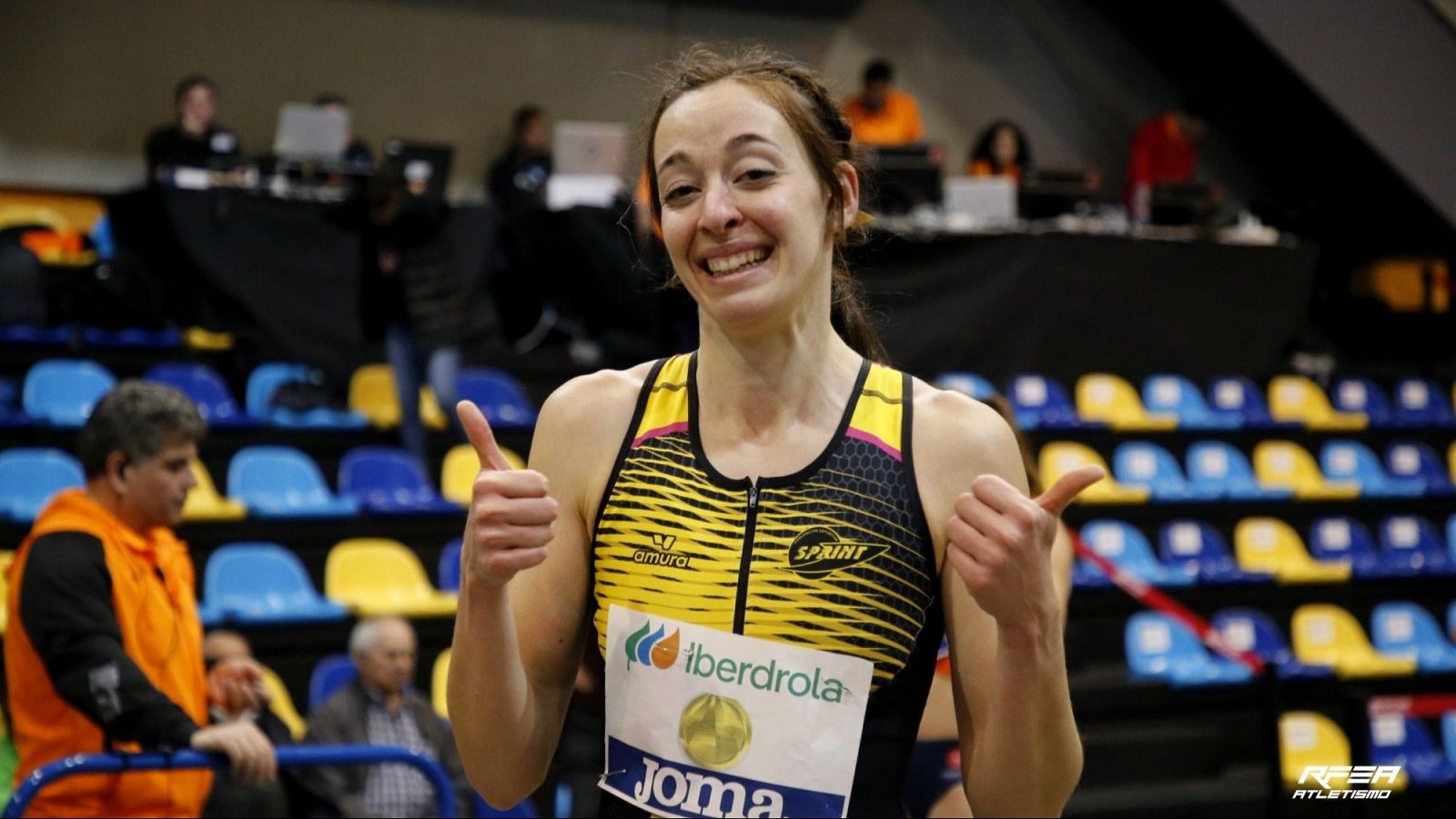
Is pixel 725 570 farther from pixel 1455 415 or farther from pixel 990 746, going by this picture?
pixel 1455 415

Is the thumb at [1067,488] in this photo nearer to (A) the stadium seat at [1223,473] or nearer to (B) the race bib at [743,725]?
(B) the race bib at [743,725]

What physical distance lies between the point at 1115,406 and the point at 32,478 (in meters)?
5.67

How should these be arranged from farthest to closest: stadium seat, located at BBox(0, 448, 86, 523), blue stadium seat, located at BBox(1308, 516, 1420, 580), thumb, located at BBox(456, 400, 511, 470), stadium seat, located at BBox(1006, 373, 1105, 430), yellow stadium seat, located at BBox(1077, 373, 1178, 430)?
yellow stadium seat, located at BBox(1077, 373, 1178, 430)
stadium seat, located at BBox(1006, 373, 1105, 430)
blue stadium seat, located at BBox(1308, 516, 1420, 580)
stadium seat, located at BBox(0, 448, 86, 523)
thumb, located at BBox(456, 400, 511, 470)

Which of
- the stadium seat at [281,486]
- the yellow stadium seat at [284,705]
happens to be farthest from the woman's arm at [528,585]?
the stadium seat at [281,486]

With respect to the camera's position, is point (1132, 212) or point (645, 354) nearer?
point (645, 354)

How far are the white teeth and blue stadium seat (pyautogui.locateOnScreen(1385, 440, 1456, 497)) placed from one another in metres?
8.35

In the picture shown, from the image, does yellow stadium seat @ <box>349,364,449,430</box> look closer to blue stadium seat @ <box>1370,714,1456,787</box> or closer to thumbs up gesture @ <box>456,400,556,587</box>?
blue stadium seat @ <box>1370,714,1456,787</box>

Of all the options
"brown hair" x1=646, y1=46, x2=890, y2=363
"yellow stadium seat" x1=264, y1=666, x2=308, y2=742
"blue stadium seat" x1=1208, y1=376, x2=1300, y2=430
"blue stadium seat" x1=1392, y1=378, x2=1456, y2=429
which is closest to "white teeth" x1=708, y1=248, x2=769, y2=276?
"brown hair" x1=646, y1=46, x2=890, y2=363

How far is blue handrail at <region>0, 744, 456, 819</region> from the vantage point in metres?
3.06

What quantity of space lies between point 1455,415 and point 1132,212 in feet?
8.34

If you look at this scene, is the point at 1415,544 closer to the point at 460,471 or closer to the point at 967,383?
the point at 967,383

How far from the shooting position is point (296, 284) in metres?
7.82

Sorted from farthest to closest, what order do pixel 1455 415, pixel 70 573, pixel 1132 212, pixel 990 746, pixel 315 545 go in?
1. pixel 1132 212
2. pixel 1455 415
3. pixel 315 545
4. pixel 70 573
5. pixel 990 746

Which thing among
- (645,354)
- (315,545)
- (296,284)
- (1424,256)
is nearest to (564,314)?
(645,354)
